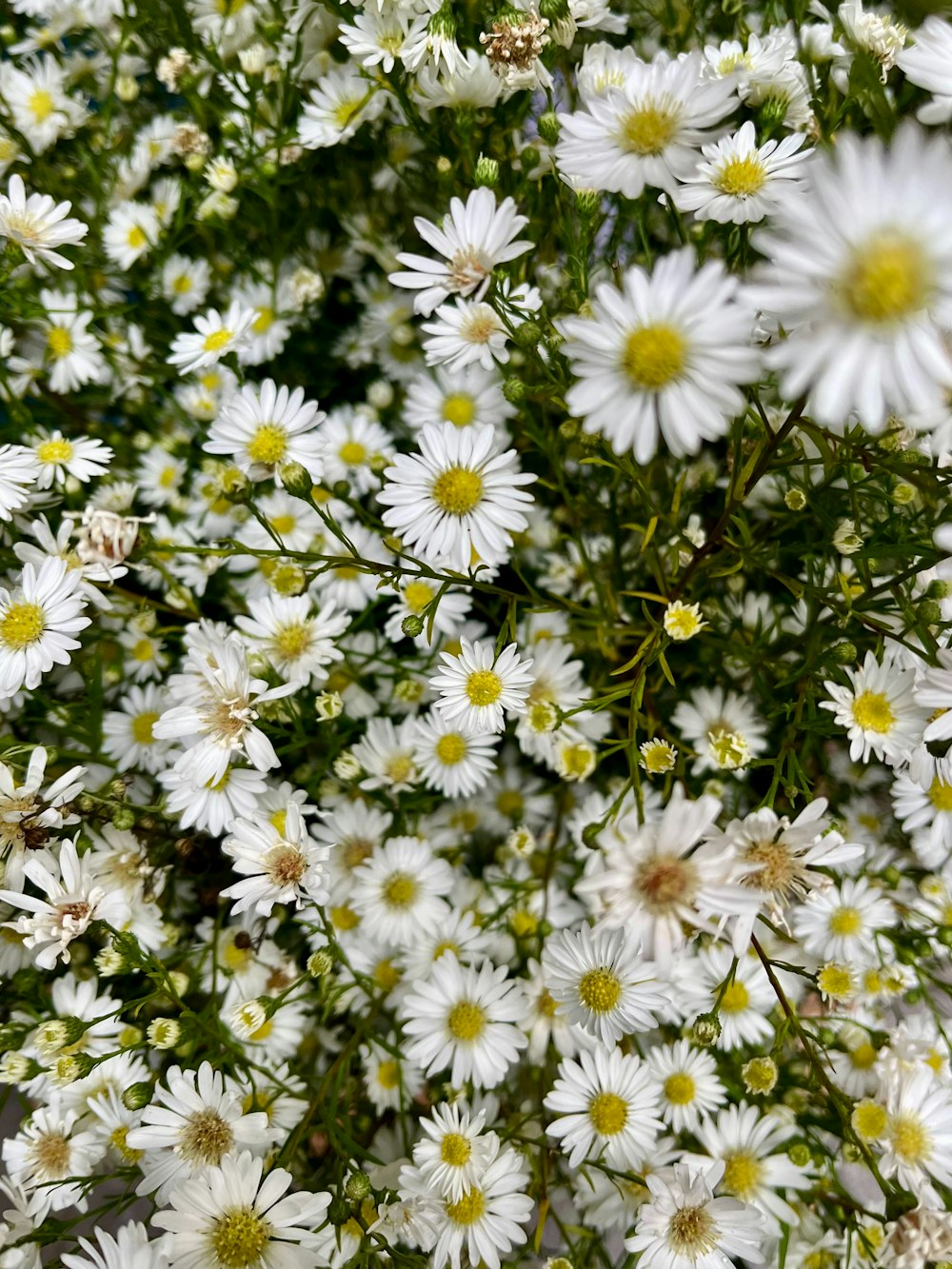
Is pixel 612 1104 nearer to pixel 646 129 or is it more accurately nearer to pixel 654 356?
pixel 654 356

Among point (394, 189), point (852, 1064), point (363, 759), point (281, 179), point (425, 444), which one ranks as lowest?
point (852, 1064)

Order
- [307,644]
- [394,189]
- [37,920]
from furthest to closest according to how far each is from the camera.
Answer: [394,189] → [307,644] → [37,920]

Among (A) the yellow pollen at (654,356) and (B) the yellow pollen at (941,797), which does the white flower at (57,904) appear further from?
(B) the yellow pollen at (941,797)

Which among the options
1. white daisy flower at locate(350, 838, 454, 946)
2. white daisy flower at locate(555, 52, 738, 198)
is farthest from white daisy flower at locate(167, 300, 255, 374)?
white daisy flower at locate(350, 838, 454, 946)

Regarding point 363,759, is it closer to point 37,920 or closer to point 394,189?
point 37,920

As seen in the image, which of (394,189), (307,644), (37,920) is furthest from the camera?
(394,189)

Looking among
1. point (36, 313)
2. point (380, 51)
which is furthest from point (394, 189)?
point (36, 313)
